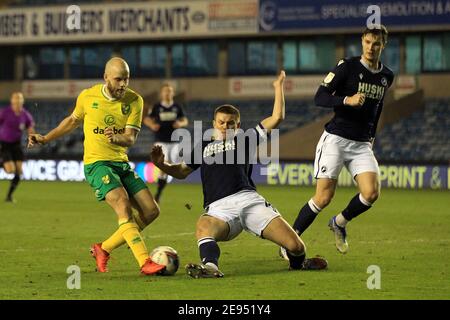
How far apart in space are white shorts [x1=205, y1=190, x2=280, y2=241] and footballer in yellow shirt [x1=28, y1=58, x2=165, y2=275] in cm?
86

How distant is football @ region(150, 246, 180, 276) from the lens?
36.3 feet

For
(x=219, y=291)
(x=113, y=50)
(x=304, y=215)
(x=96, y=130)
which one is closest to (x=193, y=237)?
(x=304, y=215)

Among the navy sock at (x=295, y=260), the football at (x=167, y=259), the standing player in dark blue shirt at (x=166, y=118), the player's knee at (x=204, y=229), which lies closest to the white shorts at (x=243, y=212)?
the player's knee at (x=204, y=229)

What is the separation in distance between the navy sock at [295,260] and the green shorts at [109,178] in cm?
170

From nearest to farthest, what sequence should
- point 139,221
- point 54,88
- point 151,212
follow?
point 151,212
point 139,221
point 54,88

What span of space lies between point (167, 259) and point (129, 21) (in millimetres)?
34273

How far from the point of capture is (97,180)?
1166 cm

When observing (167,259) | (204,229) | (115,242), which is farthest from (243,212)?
(115,242)

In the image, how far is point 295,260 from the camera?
1158cm

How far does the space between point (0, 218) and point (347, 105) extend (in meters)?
8.34

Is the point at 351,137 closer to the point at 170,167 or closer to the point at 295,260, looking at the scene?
the point at 295,260
